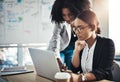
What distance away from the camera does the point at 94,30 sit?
6.02 feet

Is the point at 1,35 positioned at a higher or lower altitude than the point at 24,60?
higher

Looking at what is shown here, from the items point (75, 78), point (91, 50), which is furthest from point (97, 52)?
point (75, 78)

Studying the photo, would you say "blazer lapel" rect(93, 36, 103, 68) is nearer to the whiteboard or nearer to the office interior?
the office interior

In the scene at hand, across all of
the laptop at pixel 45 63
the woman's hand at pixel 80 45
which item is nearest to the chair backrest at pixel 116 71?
the woman's hand at pixel 80 45

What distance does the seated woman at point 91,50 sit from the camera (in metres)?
1.69

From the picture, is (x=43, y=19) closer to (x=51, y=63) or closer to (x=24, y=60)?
(x=24, y=60)

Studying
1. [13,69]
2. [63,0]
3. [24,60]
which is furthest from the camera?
[24,60]

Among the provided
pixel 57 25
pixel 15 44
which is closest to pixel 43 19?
pixel 15 44

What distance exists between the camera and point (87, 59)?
1832 millimetres

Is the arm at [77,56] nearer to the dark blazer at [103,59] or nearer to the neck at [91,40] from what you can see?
the neck at [91,40]

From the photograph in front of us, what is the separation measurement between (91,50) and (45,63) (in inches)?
17.3

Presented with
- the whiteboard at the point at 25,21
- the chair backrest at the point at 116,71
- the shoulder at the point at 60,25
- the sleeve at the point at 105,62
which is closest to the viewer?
the sleeve at the point at 105,62

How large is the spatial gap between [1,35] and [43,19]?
721 millimetres

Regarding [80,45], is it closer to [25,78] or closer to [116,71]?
[116,71]
